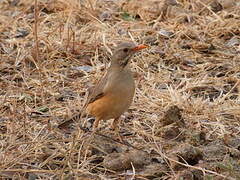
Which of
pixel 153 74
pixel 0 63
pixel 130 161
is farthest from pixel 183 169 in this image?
pixel 0 63

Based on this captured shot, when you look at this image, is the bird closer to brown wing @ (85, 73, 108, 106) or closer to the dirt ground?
brown wing @ (85, 73, 108, 106)

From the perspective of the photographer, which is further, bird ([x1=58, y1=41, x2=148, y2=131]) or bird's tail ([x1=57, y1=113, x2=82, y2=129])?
bird's tail ([x1=57, y1=113, x2=82, y2=129])

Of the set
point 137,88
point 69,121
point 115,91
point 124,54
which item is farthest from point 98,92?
point 137,88

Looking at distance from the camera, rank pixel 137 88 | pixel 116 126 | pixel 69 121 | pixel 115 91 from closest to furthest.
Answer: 1. pixel 115 91
2. pixel 116 126
3. pixel 69 121
4. pixel 137 88

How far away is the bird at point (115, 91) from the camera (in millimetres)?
6293

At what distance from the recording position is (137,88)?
7836 millimetres

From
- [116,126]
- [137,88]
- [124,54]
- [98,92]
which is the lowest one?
[137,88]

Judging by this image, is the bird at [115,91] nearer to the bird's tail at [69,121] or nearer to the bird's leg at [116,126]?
the bird's leg at [116,126]

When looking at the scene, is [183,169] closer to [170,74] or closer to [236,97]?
[236,97]

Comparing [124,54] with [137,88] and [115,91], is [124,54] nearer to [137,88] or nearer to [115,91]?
[115,91]

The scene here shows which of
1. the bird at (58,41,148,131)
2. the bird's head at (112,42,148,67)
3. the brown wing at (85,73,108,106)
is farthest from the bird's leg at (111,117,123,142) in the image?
the bird's head at (112,42,148,67)

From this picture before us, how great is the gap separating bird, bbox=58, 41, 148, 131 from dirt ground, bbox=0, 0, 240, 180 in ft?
0.81

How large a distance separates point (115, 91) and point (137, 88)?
1551 millimetres

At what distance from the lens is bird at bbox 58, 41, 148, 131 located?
6293 millimetres
